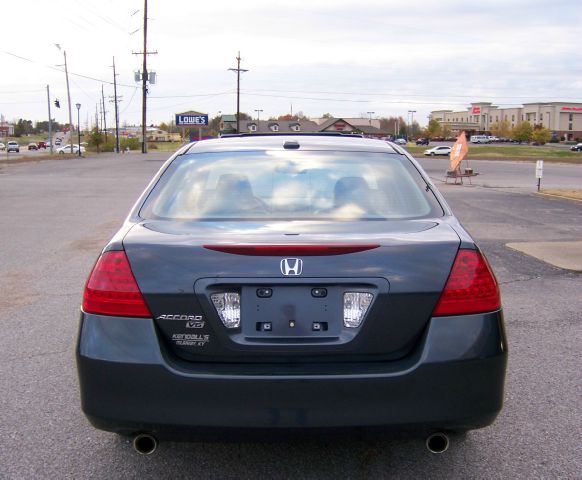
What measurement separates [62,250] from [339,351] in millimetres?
7881

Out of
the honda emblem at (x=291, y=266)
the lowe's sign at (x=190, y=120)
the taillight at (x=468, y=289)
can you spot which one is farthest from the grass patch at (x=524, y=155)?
the honda emblem at (x=291, y=266)

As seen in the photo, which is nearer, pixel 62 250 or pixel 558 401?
pixel 558 401

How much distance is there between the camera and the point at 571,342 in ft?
18.0

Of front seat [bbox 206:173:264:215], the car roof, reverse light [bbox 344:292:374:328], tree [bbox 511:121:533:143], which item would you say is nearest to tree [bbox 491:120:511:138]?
tree [bbox 511:121:533:143]

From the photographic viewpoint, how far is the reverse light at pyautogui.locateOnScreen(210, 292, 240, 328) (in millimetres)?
2797

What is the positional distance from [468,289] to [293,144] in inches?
62.4

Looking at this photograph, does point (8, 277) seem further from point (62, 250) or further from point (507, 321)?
point (507, 321)

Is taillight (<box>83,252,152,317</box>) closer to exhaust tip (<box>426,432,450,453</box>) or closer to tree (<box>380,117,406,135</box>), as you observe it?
exhaust tip (<box>426,432,450,453</box>)

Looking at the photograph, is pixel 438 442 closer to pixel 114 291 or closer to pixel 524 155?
pixel 114 291

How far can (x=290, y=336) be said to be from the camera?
279 cm

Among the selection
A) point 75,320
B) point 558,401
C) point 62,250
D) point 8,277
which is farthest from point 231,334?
point 62,250

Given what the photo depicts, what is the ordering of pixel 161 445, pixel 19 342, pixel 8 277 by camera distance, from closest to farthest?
pixel 161 445, pixel 19 342, pixel 8 277

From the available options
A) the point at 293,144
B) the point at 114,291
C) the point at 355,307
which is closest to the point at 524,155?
the point at 293,144

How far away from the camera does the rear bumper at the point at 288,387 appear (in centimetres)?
273
